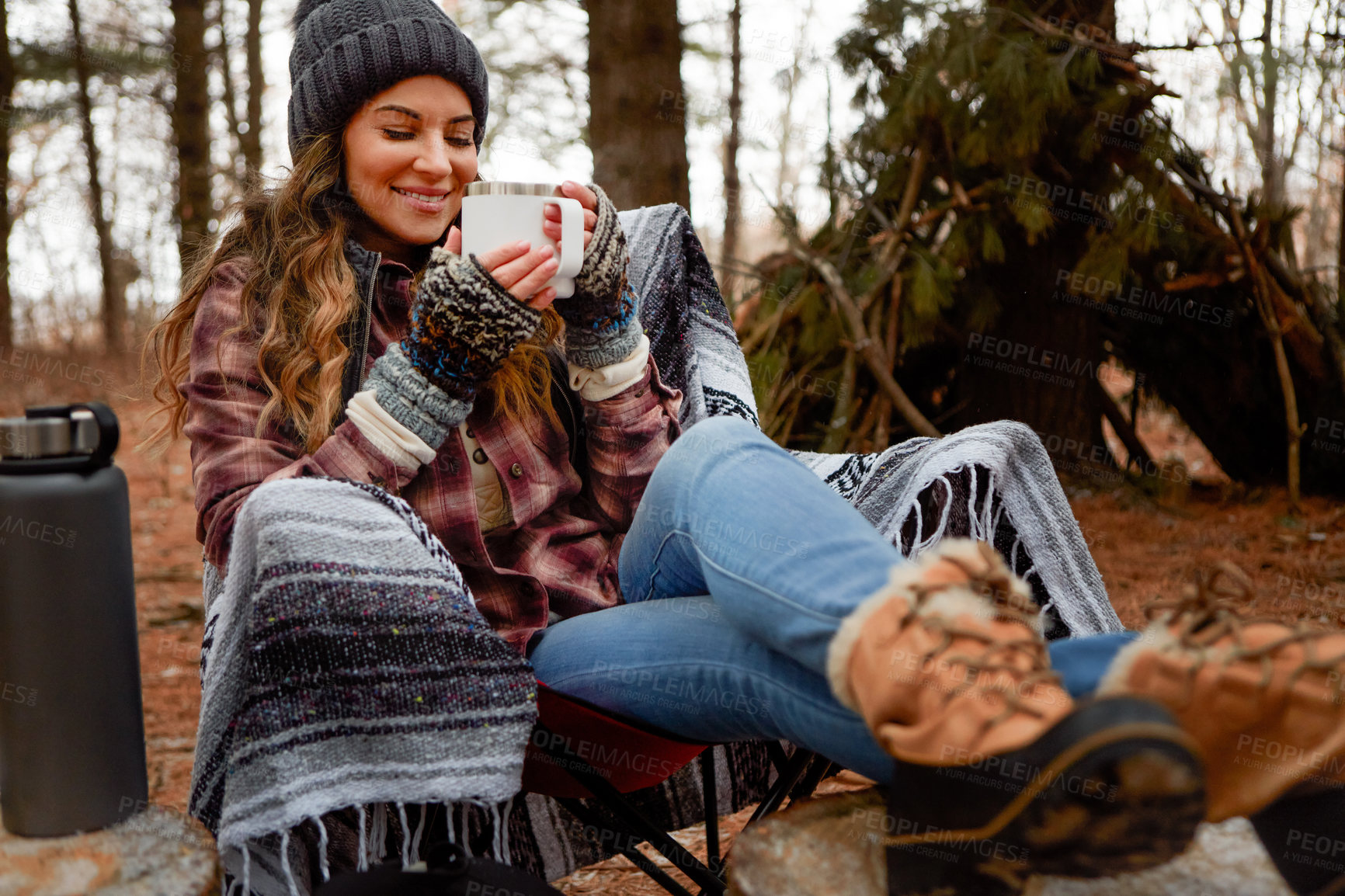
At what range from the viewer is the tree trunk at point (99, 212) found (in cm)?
802

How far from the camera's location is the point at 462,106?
5.75 ft

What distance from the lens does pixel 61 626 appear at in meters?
1.00

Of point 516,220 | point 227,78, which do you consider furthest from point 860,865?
point 227,78

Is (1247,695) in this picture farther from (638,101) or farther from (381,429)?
(638,101)

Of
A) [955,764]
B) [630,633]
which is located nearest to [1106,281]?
[630,633]

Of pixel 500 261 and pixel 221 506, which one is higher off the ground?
pixel 500 261

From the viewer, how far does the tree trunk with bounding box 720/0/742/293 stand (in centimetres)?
741

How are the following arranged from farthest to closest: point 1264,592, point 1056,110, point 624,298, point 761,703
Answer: point 1056,110 → point 1264,592 → point 624,298 → point 761,703

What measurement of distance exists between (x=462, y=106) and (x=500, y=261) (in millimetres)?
498

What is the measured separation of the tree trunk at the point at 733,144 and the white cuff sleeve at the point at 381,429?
228 inches

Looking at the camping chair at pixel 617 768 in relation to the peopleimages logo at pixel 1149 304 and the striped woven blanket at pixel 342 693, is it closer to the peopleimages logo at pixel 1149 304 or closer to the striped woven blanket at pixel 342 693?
the striped woven blanket at pixel 342 693

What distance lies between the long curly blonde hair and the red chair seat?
517 mm

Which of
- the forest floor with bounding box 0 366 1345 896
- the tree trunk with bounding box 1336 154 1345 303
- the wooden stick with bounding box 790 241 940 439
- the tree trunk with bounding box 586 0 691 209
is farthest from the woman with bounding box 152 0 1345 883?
the tree trunk with bounding box 1336 154 1345 303

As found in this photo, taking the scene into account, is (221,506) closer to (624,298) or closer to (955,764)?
(624,298)
